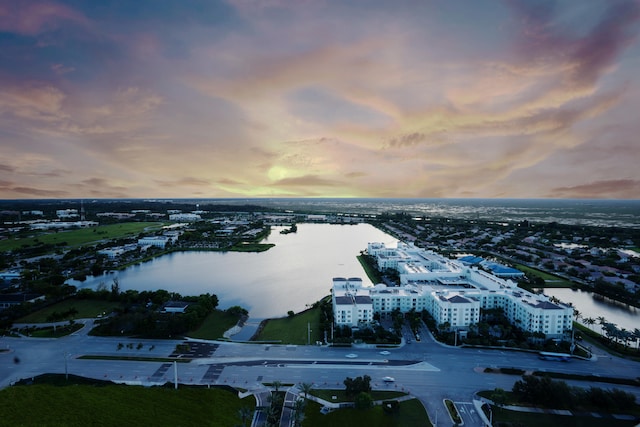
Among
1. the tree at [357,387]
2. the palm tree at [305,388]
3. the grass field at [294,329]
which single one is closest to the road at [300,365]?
the tree at [357,387]

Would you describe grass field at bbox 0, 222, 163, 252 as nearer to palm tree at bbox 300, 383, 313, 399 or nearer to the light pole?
the light pole

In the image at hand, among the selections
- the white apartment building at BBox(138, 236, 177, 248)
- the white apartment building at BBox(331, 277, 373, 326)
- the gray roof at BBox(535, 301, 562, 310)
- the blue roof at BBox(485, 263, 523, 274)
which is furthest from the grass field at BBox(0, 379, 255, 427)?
the white apartment building at BBox(138, 236, 177, 248)

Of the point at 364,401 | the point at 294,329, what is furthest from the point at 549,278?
the point at 364,401

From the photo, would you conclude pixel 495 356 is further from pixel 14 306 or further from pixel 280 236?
pixel 280 236

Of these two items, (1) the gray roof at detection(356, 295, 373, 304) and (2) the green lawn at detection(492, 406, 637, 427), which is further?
(1) the gray roof at detection(356, 295, 373, 304)

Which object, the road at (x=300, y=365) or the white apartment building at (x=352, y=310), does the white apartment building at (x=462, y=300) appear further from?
the road at (x=300, y=365)

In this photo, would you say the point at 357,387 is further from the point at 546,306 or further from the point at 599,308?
the point at 599,308
